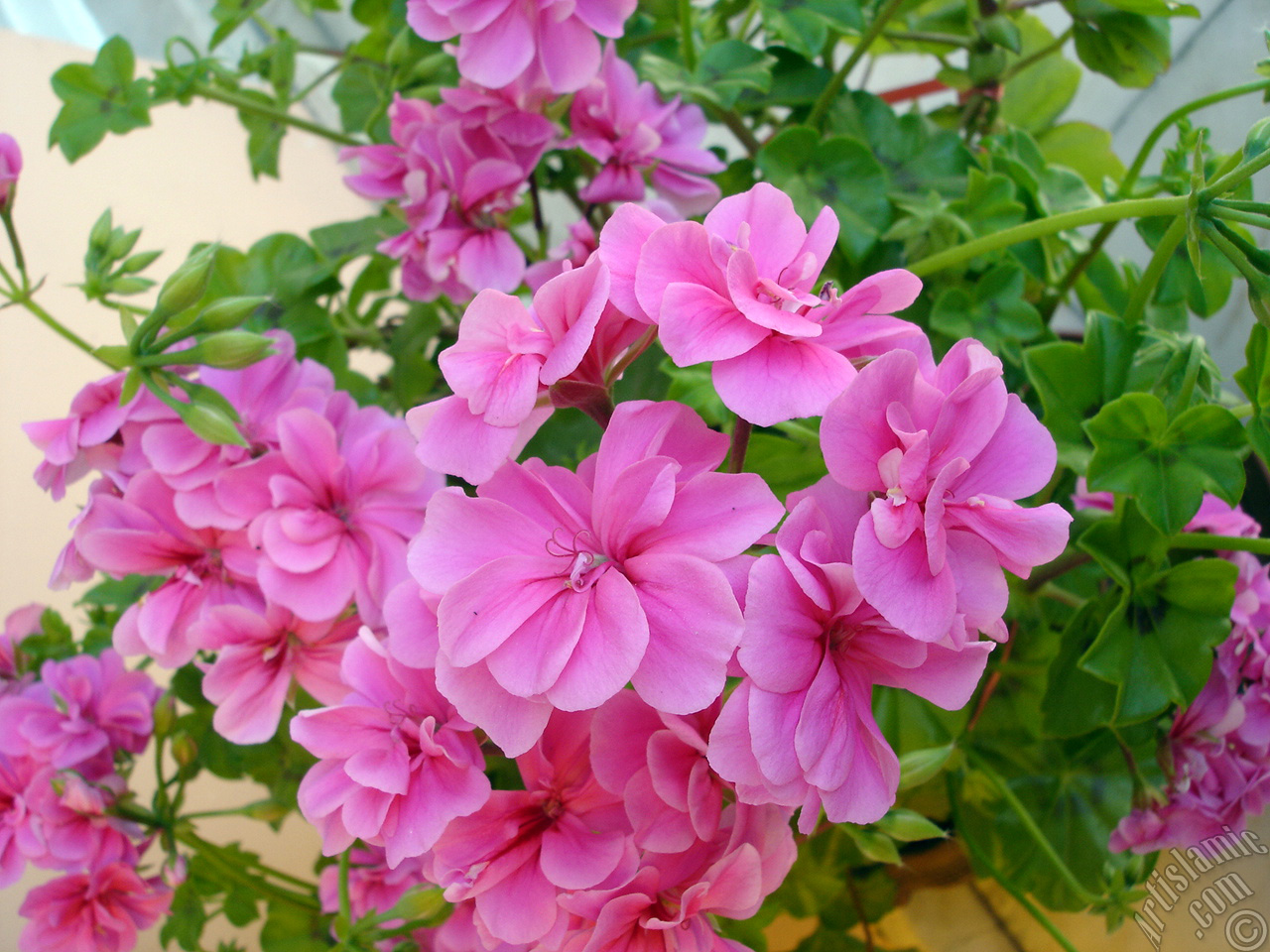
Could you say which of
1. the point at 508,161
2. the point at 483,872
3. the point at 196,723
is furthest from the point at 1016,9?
the point at 196,723

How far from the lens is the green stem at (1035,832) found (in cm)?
46

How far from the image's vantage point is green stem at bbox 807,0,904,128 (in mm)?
507

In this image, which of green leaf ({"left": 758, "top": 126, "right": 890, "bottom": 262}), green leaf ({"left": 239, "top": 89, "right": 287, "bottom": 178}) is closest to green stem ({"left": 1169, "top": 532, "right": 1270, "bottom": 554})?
green leaf ({"left": 758, "top": 126, "right": 890, "bottom": 262})

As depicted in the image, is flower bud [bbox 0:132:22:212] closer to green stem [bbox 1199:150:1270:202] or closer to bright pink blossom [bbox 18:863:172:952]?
bright pink blossom [bbox 18:863:172:952]

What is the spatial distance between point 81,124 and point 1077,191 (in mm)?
692

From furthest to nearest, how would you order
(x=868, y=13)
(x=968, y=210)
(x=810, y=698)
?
(x=868, y=13)
(x=968, y=210)
(x=810, y=698)

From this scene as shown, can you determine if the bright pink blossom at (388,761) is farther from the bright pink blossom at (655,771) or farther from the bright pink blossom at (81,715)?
the bright pink blossom at (81,715)

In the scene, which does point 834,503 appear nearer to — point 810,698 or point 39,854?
point 810,698

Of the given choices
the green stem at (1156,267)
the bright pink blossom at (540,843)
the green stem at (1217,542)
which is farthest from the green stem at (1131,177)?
the bright pink blossom at (540,843)

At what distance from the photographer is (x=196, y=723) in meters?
0.60

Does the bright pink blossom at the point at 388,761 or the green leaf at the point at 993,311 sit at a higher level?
the green leaf at the point at 993,311

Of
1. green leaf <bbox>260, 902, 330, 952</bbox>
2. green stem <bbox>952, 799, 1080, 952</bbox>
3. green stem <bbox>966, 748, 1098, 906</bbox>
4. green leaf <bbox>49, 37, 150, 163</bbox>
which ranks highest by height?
green leaf <bbox>49, 37, 150, 163</bbox>

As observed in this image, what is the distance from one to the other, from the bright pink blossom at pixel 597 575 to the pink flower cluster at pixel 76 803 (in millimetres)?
341

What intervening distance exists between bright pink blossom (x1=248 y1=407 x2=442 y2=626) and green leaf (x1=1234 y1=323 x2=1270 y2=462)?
1.22 feet
